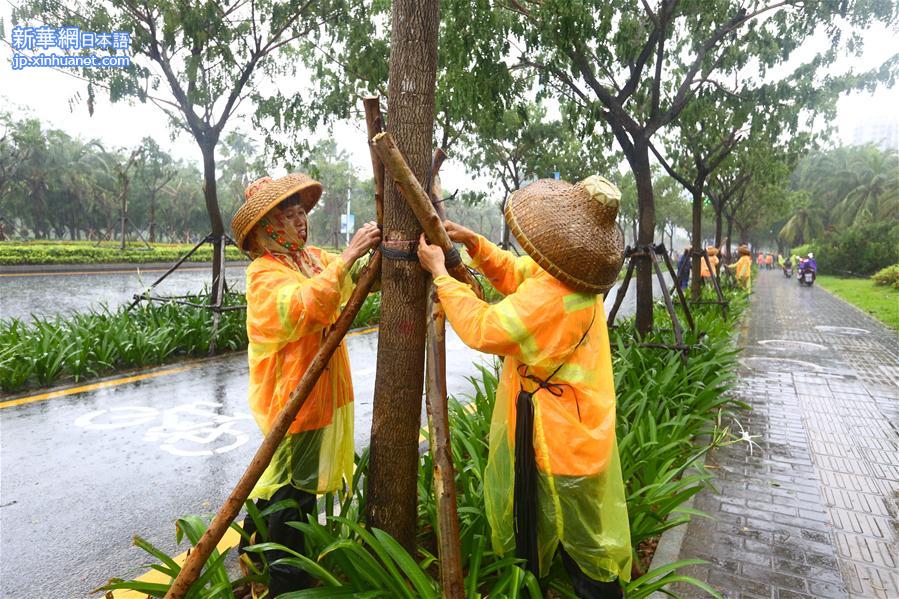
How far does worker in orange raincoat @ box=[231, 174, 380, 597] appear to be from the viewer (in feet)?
6.84

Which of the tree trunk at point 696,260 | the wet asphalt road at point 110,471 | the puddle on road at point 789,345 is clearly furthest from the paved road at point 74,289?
the puddle on road at point 789,345

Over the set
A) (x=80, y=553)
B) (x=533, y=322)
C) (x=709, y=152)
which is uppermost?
(x=709, y=152)

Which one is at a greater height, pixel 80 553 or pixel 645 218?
pixel 645 218

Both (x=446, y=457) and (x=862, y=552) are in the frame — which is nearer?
(x=446, y=457)

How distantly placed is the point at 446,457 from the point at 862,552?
242 centimetres

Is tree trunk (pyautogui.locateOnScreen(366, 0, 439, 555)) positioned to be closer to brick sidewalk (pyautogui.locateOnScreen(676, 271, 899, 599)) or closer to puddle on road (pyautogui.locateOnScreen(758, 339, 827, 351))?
brick sidewalk (pyautogui.locateOnScreen(676, 271, 899, 599))

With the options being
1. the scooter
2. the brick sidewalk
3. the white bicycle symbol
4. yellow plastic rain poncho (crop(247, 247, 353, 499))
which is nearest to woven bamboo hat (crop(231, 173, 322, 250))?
yellow plastic rain poncho (crop(247, 247, 353, 499))

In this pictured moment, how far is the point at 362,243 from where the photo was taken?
7.04 ft

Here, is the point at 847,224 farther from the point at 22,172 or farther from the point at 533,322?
the point at 22,172

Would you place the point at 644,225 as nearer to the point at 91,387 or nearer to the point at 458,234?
the point at 458,234

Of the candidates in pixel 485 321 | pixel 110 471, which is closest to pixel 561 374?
pixel 485 321

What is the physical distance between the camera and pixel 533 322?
1902 mm

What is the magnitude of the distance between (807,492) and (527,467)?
8.47ft

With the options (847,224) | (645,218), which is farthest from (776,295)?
(847,224)
